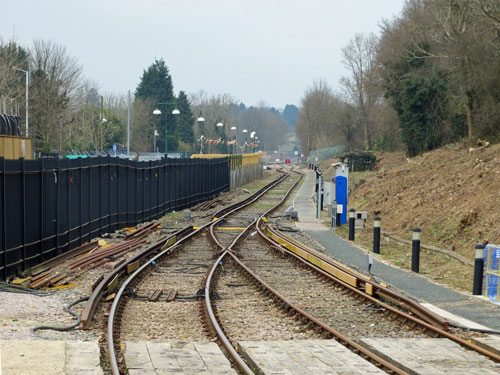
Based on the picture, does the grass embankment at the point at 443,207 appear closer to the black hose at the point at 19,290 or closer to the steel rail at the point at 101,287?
the steel rail at the point at 101,287

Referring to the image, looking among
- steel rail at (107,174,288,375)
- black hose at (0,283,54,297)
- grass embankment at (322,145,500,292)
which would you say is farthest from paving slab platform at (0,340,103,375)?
grass embankment at (322,145,500,292)

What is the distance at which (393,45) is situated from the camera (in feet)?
183

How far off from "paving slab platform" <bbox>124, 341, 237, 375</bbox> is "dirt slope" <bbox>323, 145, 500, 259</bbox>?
11798mm

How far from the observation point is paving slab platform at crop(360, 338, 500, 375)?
26.1ft

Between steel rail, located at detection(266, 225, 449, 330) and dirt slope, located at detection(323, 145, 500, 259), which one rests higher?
dirt slope, located at detection(323, 145, 500, 259)

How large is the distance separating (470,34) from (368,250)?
61.7 ft

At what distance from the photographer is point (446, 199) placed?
25.3 meters

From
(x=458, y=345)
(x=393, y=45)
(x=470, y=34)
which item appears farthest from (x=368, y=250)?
(x=393, y=45)

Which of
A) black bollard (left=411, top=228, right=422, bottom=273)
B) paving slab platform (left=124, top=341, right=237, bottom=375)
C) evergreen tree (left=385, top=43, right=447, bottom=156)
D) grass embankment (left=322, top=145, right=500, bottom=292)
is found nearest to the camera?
paving slab platform (left=124, top=341, right=237, bottom=375)

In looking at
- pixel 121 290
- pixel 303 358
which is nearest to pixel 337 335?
pixel 303 358

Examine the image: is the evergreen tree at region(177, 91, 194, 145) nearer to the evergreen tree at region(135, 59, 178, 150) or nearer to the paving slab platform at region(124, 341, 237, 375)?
the evergreen tree at region(135, 59, 178, 150)

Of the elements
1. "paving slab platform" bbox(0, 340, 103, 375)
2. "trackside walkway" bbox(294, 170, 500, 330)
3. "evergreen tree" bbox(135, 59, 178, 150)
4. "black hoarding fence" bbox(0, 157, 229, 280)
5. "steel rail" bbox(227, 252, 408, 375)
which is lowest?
"trackside walkway" bbox(294, 170, 500, 330)

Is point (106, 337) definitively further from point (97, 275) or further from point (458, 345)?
point (97, 275)

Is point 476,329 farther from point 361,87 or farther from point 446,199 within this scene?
point 361,87
